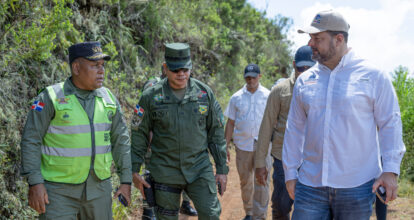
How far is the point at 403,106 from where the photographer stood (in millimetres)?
10500

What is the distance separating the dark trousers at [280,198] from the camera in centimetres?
493

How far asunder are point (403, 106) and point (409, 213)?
3.74 metres

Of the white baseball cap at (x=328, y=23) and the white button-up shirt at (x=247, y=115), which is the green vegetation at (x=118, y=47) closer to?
the white button-up shirt at (x=247, y=115)

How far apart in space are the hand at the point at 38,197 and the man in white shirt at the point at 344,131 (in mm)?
2101

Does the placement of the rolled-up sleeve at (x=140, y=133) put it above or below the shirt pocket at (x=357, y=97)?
below

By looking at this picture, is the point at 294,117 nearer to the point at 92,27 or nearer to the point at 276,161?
the point at 276,161

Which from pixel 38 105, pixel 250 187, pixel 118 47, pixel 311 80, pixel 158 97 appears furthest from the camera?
pixel 118 47

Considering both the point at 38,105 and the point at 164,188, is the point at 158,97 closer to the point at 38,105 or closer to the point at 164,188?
the point at 164,188

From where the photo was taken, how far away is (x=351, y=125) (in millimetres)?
3129

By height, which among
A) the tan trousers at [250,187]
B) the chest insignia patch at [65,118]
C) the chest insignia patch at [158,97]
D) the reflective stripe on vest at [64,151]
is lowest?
the tan trousers at [250,187]

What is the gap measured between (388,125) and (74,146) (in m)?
2.60

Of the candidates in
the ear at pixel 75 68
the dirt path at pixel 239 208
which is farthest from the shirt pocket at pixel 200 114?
the dirt path at pixel 239 208

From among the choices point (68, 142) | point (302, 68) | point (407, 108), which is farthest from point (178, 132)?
point (407, 108)

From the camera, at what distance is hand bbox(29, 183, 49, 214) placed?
3459mm
